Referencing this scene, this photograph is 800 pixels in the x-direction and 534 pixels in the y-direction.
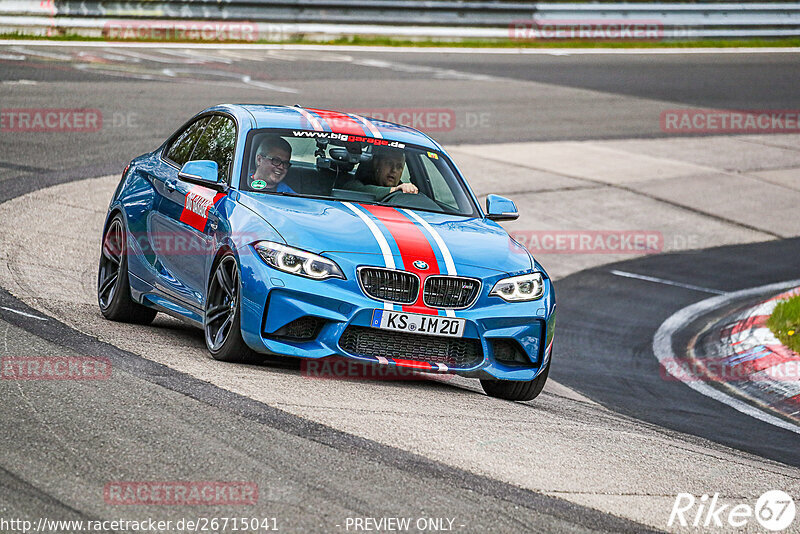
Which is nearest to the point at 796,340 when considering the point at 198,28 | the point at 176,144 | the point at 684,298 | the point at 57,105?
the point at 684,298

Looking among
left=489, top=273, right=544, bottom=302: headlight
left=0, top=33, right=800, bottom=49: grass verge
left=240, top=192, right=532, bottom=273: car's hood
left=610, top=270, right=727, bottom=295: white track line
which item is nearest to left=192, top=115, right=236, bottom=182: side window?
left=240, top=192, right=532, bottom=273: car's hood

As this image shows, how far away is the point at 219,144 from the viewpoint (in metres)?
8.67

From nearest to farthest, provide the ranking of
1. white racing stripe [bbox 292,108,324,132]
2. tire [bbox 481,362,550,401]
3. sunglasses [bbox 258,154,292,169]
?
tire [bbox 481,362,550,401]
sunglasses [bbox 258,154,292,169]
white racing stripe [bbox 292,108,324,132]

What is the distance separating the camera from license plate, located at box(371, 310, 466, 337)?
7180 millimetres

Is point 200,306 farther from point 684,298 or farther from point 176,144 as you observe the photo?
point 684,298

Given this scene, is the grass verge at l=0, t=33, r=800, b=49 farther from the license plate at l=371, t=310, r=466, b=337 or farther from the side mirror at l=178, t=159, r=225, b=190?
the license plate at l=371, t=310, r=466, b=337

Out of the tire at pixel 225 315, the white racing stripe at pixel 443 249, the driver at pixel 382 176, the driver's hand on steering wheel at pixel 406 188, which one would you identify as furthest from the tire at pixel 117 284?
the white racing stripe at pixel 443 249

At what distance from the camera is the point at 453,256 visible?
7492 millimetres

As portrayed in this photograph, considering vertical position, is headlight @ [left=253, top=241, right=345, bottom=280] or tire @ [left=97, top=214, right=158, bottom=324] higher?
headlight @ [left=253, top=241, right=345, bottom=280]

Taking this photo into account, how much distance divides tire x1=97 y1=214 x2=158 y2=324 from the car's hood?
145 centimetres

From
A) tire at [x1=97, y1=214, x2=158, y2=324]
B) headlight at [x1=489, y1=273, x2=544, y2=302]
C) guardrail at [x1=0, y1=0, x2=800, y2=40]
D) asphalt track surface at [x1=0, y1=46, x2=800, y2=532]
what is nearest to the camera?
asphalt track surface at [x1=0, y1=46, x2=800, y2=532]

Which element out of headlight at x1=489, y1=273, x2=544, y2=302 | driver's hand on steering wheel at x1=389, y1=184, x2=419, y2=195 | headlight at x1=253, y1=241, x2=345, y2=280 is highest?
driver's hand on steering wheel at x1=389, y1=184, x2=419, y2=195

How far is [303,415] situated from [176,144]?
3755 millimetres

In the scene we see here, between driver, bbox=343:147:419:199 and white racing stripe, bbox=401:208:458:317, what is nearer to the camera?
white racing stripe, bbox=401:208:458:317
